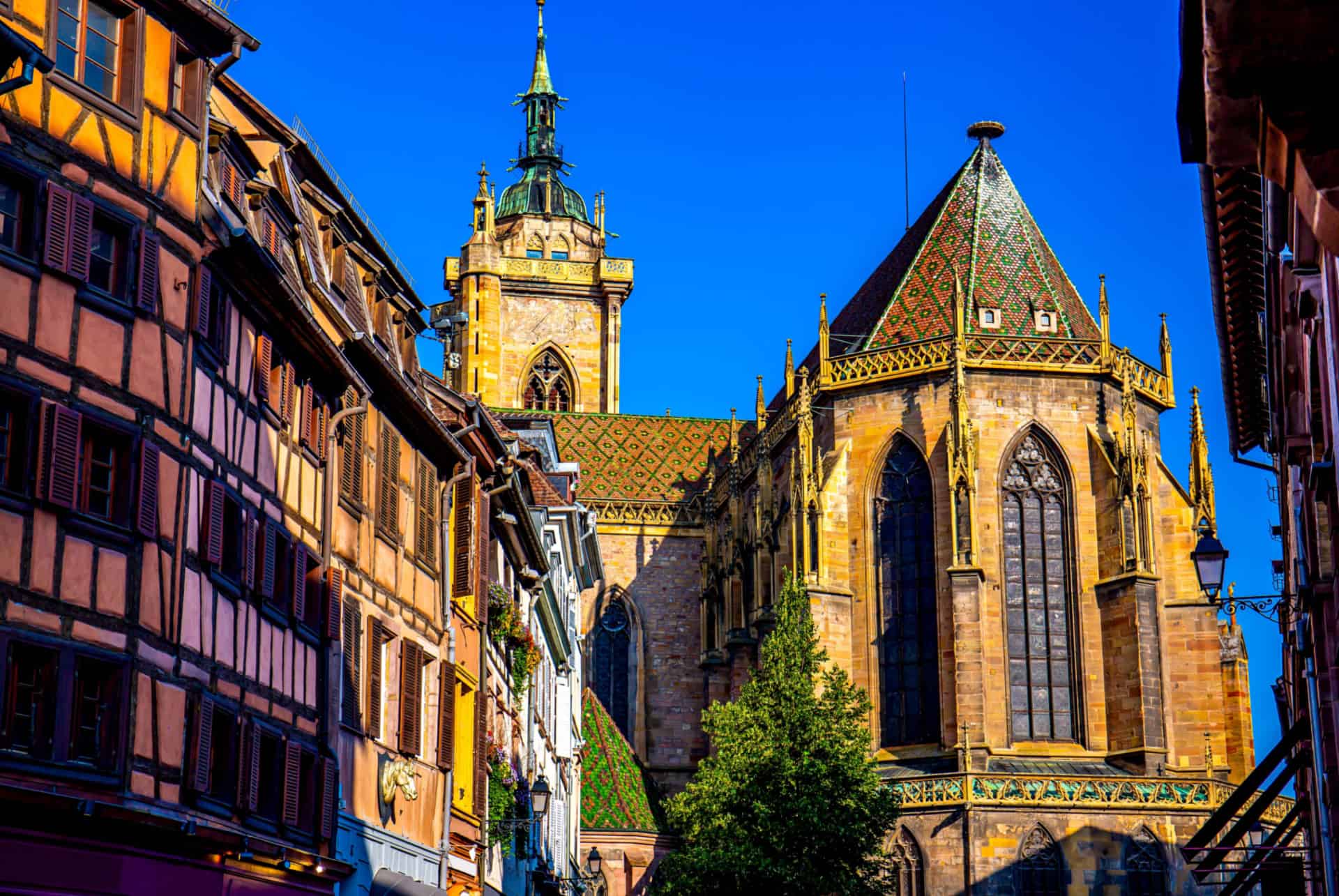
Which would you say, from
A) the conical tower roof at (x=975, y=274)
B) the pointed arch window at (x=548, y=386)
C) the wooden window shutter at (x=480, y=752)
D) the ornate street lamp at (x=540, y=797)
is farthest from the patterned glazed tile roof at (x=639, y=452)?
the wooden window shutter at (x=480, y=752)

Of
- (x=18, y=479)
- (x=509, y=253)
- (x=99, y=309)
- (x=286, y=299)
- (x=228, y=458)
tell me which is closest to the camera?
(x=18, y=479)

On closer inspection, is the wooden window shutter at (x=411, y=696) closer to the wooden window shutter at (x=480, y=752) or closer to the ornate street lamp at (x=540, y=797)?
the wooden window shutter at (x=480, y=752)

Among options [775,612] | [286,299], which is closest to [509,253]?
[775,612]

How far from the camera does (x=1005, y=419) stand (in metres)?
42.0

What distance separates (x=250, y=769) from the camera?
15133 mm

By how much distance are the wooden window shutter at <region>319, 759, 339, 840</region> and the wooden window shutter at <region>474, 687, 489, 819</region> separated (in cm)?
613

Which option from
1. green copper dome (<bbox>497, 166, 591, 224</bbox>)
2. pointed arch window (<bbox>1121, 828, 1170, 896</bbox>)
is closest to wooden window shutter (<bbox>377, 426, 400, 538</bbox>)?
pointed arch window (<bbox>1121, 828, 1170, 896</bbox>)

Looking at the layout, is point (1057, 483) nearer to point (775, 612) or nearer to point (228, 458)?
point (775, 612)

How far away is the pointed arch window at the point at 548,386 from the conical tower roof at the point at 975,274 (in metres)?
20.9

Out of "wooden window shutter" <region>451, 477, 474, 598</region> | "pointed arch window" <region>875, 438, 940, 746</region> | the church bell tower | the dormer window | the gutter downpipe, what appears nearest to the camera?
the dormer window

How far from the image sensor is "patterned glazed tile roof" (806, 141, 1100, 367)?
43812mm

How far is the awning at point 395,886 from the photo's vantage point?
1850cm

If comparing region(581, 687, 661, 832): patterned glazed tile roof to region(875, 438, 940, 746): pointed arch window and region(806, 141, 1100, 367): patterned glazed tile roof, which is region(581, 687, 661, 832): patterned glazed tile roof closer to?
region(875, 438, 940, 746): pointed arch window

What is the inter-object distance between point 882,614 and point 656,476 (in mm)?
18050
